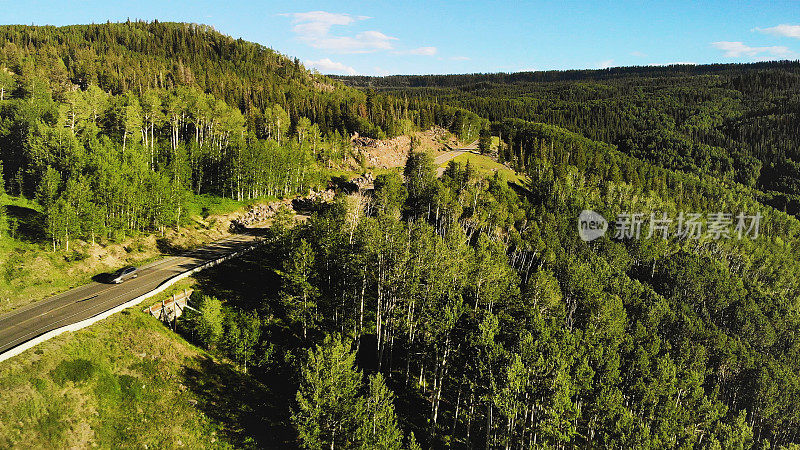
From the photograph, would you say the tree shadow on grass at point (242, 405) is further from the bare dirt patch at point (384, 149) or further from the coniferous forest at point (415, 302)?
the bare dirt patch at point (384, 149)

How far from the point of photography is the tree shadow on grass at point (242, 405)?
38469mm

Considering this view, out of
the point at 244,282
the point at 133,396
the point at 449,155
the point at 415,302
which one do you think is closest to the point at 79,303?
the point at 133,396

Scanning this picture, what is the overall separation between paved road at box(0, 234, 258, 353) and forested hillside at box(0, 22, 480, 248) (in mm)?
11373

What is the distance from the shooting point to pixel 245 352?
46156 mm

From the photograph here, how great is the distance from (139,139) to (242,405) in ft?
263

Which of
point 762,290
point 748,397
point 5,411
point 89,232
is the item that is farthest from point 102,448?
point 762,290

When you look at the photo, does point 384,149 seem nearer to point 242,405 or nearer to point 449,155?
point 449,155

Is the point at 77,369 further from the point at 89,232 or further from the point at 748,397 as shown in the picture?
the point at 748,397

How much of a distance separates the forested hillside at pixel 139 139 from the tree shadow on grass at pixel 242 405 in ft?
107

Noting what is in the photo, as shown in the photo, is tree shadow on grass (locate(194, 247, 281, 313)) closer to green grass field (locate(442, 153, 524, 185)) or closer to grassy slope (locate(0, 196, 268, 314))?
grassy slope (locate(0, 196, 268, 314))

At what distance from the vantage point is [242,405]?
41.0 metres

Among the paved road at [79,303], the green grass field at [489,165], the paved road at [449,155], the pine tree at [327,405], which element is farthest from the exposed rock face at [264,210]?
the green grass field at [489,165]

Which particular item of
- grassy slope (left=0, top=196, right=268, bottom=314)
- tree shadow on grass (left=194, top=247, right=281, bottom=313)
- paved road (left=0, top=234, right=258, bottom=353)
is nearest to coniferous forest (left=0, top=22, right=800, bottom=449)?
tree shadow on grass (left=194, top=247, right=281, bottom=313)

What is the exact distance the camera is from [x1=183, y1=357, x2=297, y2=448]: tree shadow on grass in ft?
126
